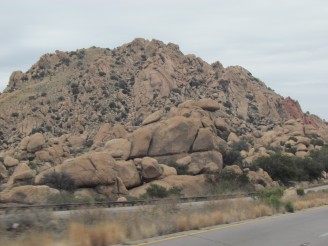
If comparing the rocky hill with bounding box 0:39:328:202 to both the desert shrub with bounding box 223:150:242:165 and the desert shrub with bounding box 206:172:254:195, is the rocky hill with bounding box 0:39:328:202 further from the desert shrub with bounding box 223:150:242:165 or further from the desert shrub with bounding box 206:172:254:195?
the desert shrub with bounding box 223:150:242:165

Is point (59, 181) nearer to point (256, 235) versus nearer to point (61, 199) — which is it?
point (61, 199)

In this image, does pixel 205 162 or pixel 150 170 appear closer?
pixel 150 170

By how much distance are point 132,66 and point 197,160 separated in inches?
2089

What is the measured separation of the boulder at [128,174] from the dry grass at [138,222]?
1884 cm

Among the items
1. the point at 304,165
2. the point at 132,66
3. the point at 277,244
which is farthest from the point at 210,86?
the point at 277,244

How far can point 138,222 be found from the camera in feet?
55.8

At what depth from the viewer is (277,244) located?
1402 centimetres

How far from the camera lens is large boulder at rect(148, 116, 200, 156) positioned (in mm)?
53938

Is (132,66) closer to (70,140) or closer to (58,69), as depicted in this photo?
(58,69)

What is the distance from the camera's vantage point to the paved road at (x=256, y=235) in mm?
14211

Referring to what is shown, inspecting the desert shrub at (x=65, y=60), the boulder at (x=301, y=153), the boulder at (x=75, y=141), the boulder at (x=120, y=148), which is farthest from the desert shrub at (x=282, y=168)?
the desert shrub at (x=65, y=60)

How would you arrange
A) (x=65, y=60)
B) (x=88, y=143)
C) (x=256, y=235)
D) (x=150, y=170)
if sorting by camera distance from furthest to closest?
(x=65, y=60), (x=88, y=143), (x=150, y=170), (x=256, y=235)

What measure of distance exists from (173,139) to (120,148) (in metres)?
5.93

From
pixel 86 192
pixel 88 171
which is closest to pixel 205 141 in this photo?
pixel 88 171
